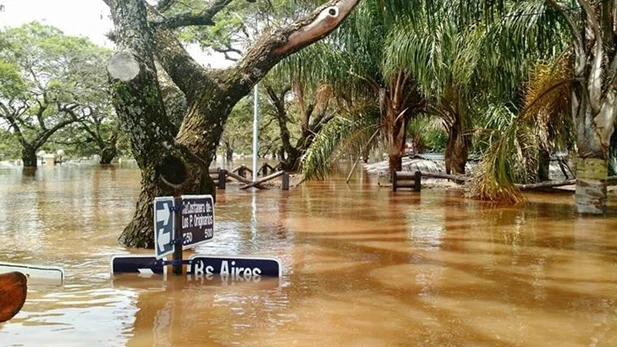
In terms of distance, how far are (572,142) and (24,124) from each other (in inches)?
1203

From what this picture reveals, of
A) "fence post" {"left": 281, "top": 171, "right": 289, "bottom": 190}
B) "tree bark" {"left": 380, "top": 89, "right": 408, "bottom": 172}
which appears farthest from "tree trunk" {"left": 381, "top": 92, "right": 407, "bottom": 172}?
"fence post" {"left": 281, "top": 171, "right": 289, "bottom": 190}

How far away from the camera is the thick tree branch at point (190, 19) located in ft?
31.3

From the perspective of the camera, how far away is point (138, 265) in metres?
6.06

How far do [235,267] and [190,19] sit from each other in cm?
551

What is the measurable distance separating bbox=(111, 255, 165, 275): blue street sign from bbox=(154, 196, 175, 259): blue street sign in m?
0.50

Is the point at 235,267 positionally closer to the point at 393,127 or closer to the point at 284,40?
the point at 284,40

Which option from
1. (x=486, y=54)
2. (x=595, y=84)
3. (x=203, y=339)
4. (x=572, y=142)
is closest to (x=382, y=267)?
(x=203, y=339)

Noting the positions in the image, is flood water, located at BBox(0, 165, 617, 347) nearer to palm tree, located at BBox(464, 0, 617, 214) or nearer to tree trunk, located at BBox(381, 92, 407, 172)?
palm tree, located at BBox(464, 0, 617, 214)

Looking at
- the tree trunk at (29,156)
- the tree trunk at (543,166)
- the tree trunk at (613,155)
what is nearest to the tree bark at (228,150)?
the tree trunk at (29,156)

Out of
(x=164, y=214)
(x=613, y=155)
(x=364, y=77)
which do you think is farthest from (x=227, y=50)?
(x=164, y=214)

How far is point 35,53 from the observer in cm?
3303

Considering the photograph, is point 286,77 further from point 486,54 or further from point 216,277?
point 216,277

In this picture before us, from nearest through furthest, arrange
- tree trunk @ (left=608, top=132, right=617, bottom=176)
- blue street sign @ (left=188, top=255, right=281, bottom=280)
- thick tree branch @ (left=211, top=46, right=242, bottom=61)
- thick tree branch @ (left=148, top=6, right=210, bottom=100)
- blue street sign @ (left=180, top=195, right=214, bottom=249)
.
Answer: blue street sign @ (left=180, top=195, right=214, bottom=249) → blue street sign @ (left=188, top=255, right=281, bottom=280) → thick tree branch @ (left=148, top=6, right=210, bottom=100) → tree trunk @ (left=608, top=132, right=617, bottom=176) → thick tree branch @ (left=211, top=46, right=242, bottom=61)

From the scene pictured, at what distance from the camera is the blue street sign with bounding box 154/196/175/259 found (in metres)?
5.38
